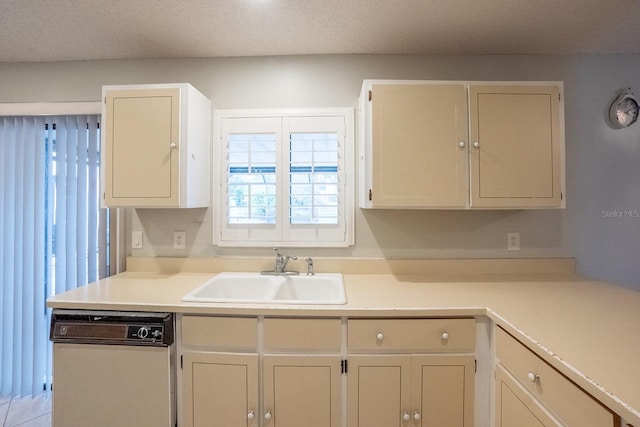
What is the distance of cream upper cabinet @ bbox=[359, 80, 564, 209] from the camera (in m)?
1.54

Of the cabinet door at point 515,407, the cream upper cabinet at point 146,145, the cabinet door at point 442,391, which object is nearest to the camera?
the cabinet door at point 515,407

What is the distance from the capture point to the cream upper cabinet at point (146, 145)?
1.59 metres

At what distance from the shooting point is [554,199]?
1543mm

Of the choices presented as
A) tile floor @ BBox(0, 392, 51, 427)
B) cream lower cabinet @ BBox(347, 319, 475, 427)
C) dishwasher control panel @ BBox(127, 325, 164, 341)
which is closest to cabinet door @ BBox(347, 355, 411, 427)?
cream lower cabinet @ BBox(347, 319, 475, 427)

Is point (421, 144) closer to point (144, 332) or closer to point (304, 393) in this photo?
point (304, 393)

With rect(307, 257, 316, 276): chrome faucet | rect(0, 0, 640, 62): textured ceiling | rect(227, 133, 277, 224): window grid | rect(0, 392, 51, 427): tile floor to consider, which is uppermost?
rect(0, 0, 640, 62): textured ceiling

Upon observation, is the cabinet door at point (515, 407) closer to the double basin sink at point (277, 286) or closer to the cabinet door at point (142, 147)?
the double basin sink at point (277, 286)

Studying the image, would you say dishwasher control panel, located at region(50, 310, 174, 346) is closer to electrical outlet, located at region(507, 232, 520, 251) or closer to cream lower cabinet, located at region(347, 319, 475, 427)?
cream lower cabinet, located at region(347, 319, 475, 427)

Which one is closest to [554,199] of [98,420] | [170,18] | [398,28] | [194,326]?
[398,28]

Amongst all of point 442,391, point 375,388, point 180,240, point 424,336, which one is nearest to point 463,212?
point 424,336

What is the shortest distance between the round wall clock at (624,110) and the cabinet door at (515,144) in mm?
643

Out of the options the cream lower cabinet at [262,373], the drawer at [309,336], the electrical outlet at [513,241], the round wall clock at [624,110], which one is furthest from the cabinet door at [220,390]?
the round wall clock at [624,110]

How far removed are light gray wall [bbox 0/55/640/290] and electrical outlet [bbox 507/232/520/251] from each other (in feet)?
0.10

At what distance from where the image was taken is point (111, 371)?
131 centimetres
